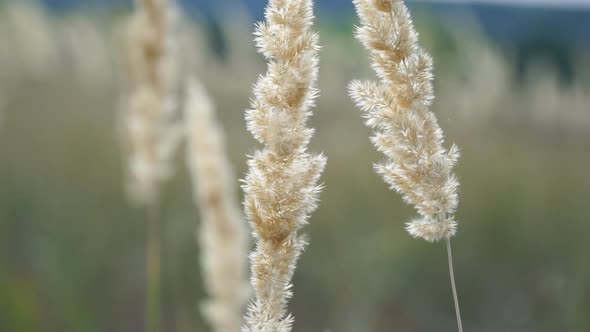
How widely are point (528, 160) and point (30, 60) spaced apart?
2.61 m

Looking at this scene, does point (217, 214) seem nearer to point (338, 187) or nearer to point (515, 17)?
point (338, 187)

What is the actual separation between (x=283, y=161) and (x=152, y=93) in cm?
77

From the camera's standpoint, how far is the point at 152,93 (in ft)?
4.09

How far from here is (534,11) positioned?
5.06 metres

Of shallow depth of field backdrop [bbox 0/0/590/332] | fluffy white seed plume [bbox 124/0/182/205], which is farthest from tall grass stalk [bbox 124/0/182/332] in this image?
shallow depth of field backdrop [bbox 0/0/590/332]

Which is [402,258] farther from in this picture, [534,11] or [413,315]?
[534,11]

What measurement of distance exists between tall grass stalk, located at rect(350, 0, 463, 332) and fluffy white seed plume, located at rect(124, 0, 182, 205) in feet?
2.28

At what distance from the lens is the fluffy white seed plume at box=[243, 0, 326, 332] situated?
0.51 metres

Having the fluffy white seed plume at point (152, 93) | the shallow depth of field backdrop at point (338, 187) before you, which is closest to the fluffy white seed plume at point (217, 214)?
the fluffy white seed plume at point (152, 93)

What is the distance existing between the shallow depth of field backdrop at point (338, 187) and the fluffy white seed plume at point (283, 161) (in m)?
1.25

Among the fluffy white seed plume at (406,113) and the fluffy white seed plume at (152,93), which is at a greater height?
the fluffy white seed plume at (152,93)

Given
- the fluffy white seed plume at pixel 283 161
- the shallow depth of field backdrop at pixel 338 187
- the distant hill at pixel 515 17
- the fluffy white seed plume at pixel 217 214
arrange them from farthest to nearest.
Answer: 1. the distant hill at pixel 515 17
2. the shallow depth of field backdrop at pixel 338 187
3. the fluffy white seed plume at pixel 217 214
4. the fluffy white seed plume at pixel 283 161

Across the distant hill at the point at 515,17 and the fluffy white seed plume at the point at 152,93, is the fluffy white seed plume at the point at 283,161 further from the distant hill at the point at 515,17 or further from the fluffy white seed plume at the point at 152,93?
the distant hill at the point at 515,17

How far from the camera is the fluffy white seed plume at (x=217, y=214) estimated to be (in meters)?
1.16
